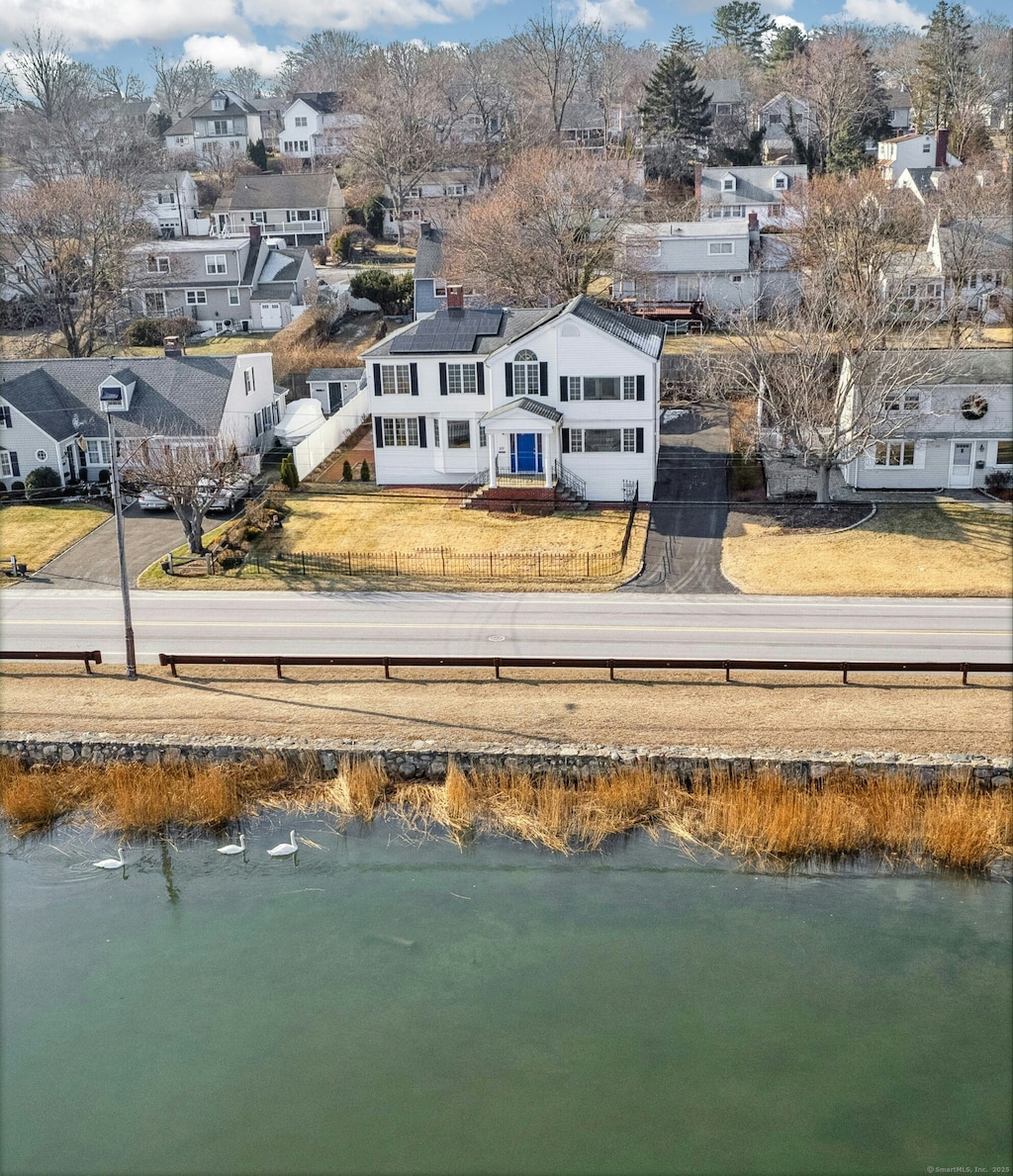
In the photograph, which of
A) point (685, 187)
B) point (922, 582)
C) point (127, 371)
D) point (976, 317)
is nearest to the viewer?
point (922, 582)

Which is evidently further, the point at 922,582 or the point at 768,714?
the point at 922,582

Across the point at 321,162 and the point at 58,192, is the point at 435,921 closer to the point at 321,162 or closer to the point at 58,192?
the point at 58,192

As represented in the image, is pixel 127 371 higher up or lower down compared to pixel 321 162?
lower down

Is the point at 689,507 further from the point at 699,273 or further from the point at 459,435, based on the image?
the point at 699,273

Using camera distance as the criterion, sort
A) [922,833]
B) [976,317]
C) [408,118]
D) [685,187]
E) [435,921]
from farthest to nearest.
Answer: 1. [408,118]
2. [685,187]
3. [976,317]
4. [922,833]
5. [435,921]

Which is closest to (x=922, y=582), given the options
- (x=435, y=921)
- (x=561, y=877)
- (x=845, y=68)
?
(x=561, y=877)

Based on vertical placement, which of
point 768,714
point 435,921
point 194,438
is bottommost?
point 435,921

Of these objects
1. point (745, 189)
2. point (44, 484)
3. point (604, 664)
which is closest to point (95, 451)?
point (44, 484)

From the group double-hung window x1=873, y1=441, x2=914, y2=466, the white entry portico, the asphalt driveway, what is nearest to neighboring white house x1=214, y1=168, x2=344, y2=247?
the asphalt driveway
